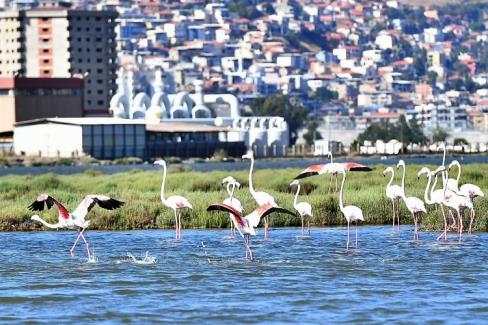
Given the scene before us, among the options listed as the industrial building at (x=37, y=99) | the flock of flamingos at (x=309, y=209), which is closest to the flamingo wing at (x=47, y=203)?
the flock of flamingos at (x=309, y=209)

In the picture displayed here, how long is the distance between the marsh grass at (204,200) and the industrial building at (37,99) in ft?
316

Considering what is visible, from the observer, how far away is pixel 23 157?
130 meters

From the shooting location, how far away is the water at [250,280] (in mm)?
23938

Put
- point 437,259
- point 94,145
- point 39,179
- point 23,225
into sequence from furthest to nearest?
point 94,145, point 39,179, point 23,225, point 437,259

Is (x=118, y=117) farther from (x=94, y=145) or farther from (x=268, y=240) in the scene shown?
(x=268, y=240)

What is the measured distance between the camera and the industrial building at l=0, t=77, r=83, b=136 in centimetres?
14950

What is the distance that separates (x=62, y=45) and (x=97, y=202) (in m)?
170

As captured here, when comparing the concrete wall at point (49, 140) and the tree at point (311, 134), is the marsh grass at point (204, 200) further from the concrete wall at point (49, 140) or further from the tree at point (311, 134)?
the tree at point (311, 134)

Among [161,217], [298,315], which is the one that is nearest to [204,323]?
[298,315]

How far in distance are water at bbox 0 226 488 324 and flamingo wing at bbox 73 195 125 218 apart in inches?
40.1

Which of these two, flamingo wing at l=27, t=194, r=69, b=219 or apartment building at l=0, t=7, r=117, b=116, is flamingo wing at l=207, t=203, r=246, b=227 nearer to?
flamingo wing at l=27, t=194, r=69, b=219

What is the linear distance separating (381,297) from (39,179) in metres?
28.7

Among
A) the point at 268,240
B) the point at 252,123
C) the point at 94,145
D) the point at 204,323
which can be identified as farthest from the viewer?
the point at 252,123

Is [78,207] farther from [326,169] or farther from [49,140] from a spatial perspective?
[49,140]
